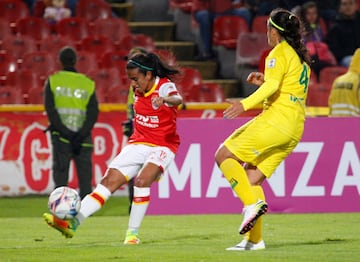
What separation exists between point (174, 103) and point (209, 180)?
4.48 m

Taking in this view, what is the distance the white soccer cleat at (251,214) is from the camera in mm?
9898

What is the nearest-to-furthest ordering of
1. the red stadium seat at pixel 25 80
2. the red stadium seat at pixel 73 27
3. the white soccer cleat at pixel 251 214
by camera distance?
1. the white soccer cleat at pixel 251 214
2. the red stadium seat at pixel 25 80
3. the red stadium seat at pixel 73 27

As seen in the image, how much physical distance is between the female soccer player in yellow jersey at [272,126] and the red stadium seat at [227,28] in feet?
36.3

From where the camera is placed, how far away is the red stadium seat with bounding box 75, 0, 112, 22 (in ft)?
69.8

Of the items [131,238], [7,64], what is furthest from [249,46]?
[131,238]

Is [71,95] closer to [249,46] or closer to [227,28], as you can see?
[249,46]

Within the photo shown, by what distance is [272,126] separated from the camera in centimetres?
1027

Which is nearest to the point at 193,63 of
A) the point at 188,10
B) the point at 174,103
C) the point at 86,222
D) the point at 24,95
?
the point at 188,10

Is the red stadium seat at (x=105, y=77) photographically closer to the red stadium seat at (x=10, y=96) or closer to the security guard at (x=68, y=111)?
the red stadium seat at (x=10, y=96)

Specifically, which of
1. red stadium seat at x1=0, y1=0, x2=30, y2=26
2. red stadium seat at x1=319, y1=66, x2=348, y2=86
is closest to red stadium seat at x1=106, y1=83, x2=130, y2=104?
red stadium seat at x1=0, y1=0, x2=30, y2=26

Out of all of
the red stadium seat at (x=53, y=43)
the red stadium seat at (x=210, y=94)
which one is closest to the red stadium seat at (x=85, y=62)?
the red stadium seat at (x=53, y=43)

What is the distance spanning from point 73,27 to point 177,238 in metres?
9.54

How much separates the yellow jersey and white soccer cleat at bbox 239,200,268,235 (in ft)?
2.30

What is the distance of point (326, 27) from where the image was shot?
868 inches
